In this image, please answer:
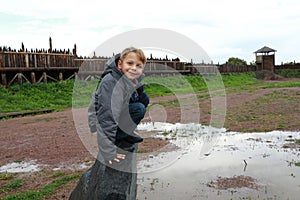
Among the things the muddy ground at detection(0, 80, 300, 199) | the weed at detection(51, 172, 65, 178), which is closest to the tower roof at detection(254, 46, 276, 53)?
the muddy ground at detection(0, 80, 300, 199)

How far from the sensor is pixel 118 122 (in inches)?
121

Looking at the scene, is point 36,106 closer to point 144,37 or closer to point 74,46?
point 74,46

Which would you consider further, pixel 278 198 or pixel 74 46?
pixel 74 46

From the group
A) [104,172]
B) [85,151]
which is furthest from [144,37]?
[85,151]

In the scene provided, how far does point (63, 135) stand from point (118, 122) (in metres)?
8.06

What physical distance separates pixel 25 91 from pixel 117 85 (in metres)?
18.6

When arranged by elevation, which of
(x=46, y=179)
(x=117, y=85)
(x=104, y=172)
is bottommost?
(x=46, y=179)

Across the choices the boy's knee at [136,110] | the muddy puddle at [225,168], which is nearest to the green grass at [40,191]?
the muddy puddle at [225,168]

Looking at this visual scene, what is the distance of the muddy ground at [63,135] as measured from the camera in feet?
22.6

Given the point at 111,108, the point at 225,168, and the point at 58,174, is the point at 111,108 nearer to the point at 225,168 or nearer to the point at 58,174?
the point at 58,174

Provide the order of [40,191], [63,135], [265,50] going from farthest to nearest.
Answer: [265,50] → [63,135] → [40,191]

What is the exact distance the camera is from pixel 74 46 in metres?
26.8

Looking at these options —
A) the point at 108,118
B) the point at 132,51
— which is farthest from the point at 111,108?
the point at 132,51

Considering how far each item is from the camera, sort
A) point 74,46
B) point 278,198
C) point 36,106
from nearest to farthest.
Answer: point 278,198, point 36,106, point 74,46
